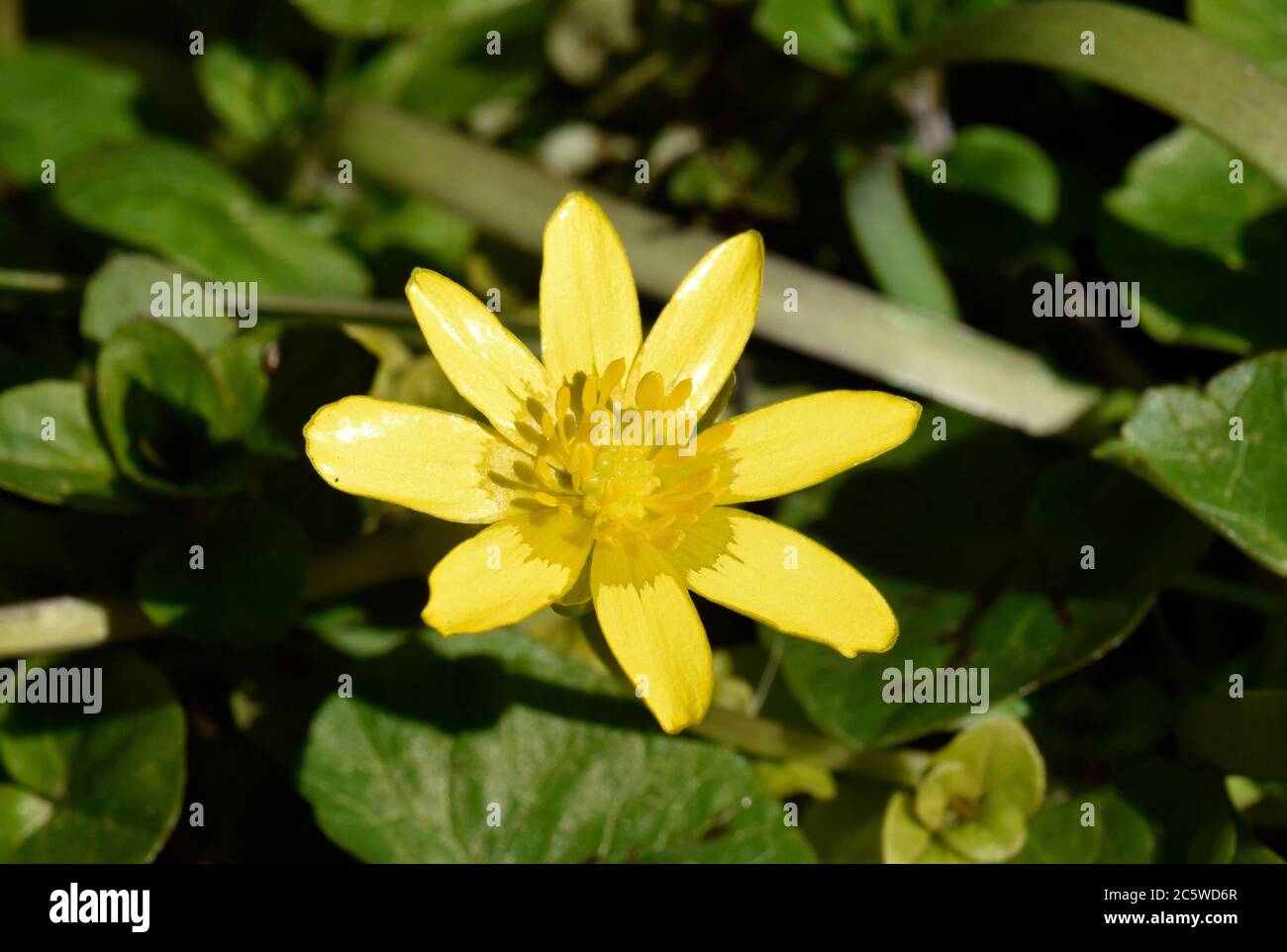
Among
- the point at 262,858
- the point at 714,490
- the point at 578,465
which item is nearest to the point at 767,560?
the point at 714,490

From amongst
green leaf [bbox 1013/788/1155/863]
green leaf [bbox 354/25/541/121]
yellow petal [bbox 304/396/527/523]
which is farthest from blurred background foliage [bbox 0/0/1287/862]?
yellow petal [bbox 304/396/527/523]

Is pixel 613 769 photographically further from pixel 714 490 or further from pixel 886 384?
pixel 886 384

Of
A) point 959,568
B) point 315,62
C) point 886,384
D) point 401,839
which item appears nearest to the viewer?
point 401,839

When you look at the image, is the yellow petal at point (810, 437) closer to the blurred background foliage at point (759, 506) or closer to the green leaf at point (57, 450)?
the blurred background foliage at point (759, 506)

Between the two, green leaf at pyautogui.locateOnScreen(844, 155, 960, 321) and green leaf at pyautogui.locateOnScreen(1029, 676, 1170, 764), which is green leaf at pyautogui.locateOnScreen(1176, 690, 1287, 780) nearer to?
green leaf at pyautogui.locateOnScreen(1029, 676, 1170, 764)

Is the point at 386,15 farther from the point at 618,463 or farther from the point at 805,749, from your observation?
the point at 805,749

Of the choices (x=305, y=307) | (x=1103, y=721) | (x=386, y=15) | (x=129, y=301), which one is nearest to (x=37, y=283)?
(x=129, y=301)

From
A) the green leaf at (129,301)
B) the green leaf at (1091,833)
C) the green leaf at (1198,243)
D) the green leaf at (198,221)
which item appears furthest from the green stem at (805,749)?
the green leaf at (198,221)
